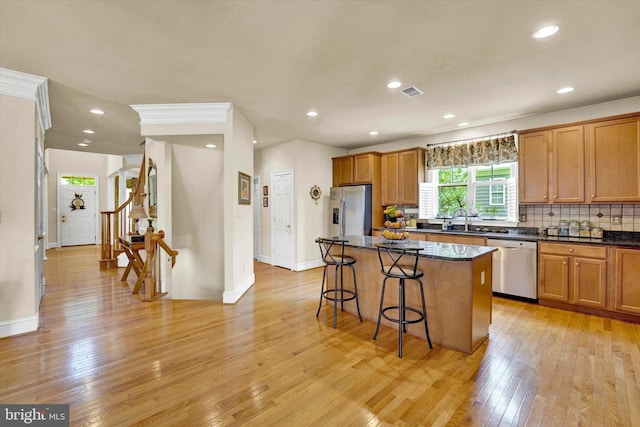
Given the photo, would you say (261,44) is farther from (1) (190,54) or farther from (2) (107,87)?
(2) (107,87)

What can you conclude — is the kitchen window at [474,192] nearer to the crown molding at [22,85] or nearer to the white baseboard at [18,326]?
the crown molding at [22,85]

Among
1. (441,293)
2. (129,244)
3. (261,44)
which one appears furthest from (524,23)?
(129,244)

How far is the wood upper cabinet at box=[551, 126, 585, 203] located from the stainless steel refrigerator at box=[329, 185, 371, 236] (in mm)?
2907

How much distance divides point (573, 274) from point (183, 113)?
17.9ft

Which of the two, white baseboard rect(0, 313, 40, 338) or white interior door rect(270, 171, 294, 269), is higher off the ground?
white interior door rect(270, 171, 294, 269)

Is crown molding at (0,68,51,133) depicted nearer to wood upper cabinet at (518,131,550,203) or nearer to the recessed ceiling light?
the recessed ceiling light

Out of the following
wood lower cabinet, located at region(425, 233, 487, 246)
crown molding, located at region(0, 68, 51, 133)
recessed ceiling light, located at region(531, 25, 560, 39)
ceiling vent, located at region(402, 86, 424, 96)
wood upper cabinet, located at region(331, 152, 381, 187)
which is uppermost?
ceiling vent, located at region(402, 86, 424, 96)

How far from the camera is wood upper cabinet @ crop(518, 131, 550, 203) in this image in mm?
4004

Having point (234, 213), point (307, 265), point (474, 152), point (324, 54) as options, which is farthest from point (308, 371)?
point (474, 152)

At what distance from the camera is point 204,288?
4.66 meters

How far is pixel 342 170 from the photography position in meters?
6.33

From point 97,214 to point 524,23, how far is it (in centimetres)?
1184

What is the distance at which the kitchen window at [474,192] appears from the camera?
181 inches

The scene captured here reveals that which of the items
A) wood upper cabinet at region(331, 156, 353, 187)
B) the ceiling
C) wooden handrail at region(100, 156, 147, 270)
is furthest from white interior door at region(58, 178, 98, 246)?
wood upper cabinet at region(331, 156, 353, 187)
